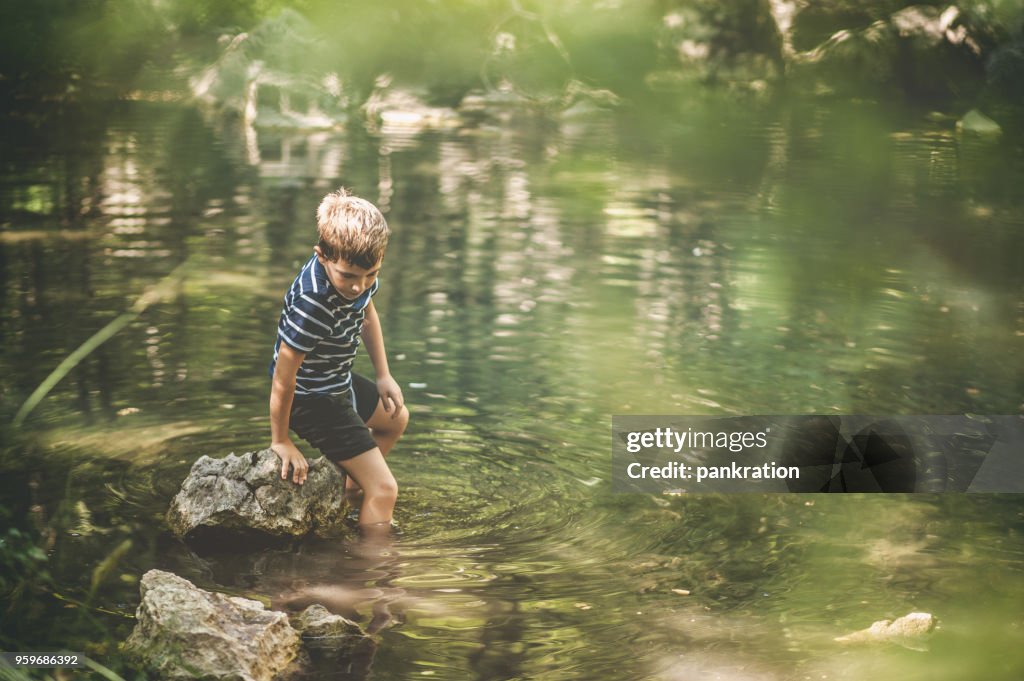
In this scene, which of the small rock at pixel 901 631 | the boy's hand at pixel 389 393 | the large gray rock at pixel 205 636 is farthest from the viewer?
the boy's hand at pixel 389 393

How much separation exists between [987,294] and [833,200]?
369 centimetres

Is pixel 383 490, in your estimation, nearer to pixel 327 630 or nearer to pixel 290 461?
pixel 290 461

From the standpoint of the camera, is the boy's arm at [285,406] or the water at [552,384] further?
the boy's arm at [285,406]

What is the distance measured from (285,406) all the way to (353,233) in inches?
25.4

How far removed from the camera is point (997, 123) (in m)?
17.1

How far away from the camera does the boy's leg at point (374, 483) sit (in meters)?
4.56

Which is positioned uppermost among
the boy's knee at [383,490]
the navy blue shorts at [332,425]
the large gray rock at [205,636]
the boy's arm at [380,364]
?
the boy's arm at [380,364]

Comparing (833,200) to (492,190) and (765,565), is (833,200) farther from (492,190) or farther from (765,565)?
(765,565)

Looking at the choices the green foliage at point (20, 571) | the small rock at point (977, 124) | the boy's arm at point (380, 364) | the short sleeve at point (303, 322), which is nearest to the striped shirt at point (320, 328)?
the short sleeve at point (303, 322)

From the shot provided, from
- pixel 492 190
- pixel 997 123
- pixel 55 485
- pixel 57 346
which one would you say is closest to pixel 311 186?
pixel 492 190

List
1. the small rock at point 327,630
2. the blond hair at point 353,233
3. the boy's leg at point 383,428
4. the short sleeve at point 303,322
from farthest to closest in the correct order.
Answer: the boy's leg at point 383,428 → the short sleeve at point 303,322 → the blond hair at point 353,233 → the small rock at point 327,630

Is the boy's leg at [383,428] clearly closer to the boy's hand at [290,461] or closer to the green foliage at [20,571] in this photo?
the boy's hand at [290,461]

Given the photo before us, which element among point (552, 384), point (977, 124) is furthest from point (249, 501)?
point (977, 124)

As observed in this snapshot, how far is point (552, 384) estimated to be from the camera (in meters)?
6.32
